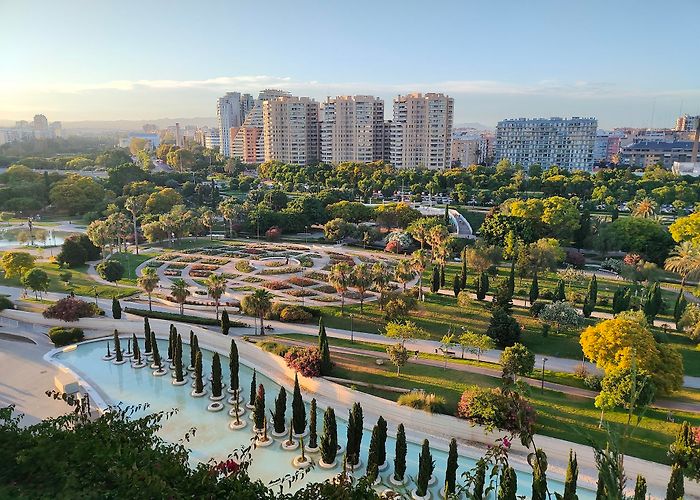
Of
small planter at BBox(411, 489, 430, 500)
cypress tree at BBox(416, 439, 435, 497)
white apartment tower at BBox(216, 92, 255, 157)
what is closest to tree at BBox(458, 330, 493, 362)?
cypress tree at BBox(416, 439, 435, 497)

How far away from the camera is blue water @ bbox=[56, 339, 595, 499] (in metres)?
19.6

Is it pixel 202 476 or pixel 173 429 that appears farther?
pixel 173 429

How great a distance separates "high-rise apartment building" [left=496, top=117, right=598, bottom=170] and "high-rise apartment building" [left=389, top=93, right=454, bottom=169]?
33.0 meters

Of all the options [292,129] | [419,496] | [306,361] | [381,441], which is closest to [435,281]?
[306,361]

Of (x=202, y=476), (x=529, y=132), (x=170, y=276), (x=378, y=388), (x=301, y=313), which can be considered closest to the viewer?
(x=202, y=476)

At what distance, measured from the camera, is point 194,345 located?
Result: 2684 centimetres

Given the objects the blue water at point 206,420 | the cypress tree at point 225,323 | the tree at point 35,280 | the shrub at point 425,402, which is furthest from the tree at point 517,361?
the tree at point 35,280

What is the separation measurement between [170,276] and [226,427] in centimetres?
2569

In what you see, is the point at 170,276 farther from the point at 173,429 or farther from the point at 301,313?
the point at 173,429

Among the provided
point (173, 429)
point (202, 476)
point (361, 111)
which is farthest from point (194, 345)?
point (361, 111)

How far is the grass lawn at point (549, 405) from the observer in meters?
20.1

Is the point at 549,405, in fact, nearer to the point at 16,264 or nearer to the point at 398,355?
the point at 398,355

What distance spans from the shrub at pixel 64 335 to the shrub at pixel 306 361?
15277 millimetres

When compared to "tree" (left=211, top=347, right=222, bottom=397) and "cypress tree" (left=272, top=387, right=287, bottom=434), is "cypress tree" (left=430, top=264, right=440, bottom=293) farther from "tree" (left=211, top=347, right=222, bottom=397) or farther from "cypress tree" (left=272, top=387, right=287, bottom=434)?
"cypress tree" (left=272, top=387, right=287, bottom=434)
